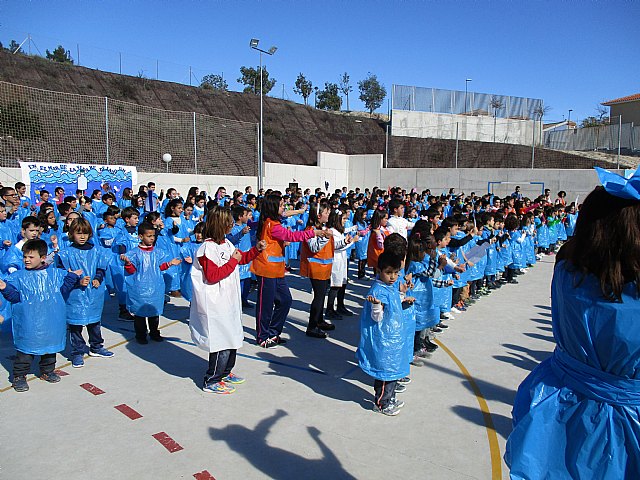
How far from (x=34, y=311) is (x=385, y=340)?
11.0 feet

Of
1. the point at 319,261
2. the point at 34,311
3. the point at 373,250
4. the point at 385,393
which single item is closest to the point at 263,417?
the point at 385,393

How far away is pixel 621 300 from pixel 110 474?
3341 millimetres

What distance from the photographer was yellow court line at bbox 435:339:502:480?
11.9 feet

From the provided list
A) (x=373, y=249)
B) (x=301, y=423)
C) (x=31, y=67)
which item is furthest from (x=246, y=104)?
(x=301, y=423)

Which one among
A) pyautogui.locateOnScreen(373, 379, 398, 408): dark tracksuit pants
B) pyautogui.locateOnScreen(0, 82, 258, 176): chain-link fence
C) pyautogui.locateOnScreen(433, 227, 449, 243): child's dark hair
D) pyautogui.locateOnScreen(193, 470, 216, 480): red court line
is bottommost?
pyautogui.locateOnScreen(193, 470, 216, 480): red court line

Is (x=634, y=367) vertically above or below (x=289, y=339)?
above

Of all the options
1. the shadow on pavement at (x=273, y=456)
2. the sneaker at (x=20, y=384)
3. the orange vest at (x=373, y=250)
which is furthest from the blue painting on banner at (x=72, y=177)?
the shadow on pavement at (x=273, y=456)

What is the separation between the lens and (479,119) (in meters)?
39.1

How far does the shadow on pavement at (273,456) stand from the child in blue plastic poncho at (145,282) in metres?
2.52

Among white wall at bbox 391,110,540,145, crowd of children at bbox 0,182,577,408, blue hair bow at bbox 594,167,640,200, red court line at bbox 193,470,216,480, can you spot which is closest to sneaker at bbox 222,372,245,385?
crowd of children at bbox 0,182,577,408

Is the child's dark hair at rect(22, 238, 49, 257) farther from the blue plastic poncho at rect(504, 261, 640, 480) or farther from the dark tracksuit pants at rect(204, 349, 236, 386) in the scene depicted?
the blue plastic poncho at rect(504, 261, 640, 480)

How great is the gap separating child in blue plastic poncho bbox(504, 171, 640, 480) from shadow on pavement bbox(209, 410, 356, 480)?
180cm

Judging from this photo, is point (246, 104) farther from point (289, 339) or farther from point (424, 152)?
point (289, 339)

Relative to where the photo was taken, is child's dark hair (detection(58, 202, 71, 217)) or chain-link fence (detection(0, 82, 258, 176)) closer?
child's dark hair (detection(58, 202, 71, 217))
